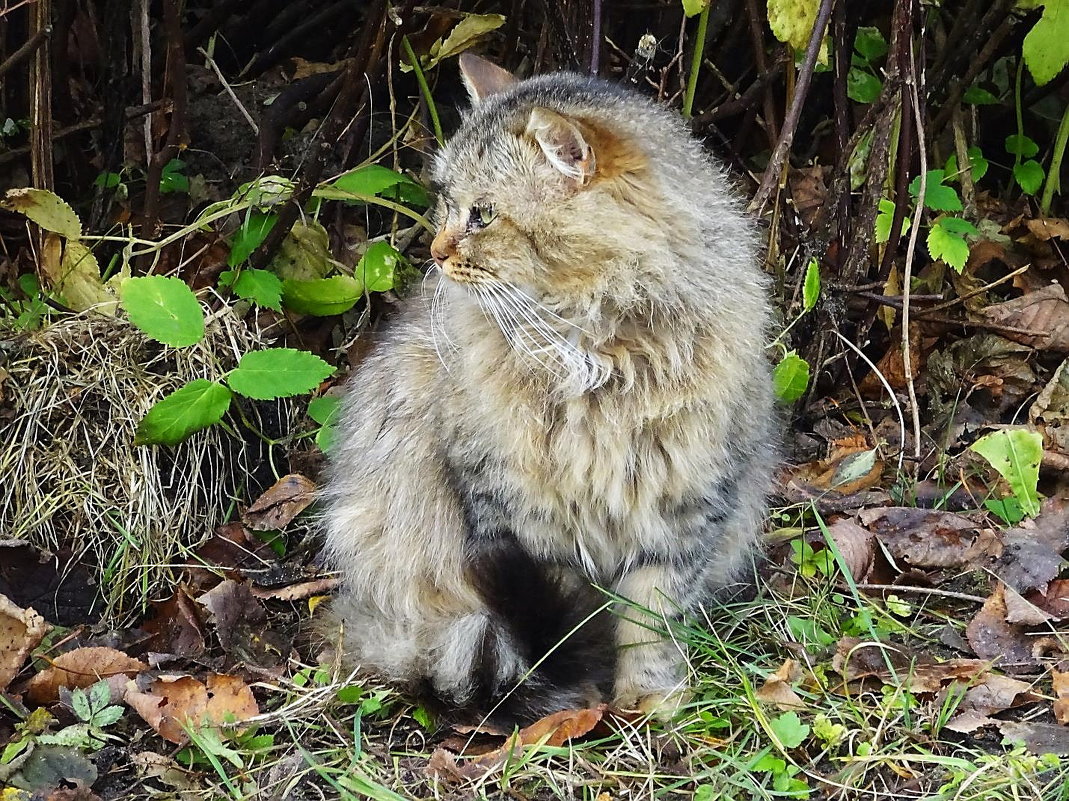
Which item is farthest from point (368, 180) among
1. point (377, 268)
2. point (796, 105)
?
point (796, 105)

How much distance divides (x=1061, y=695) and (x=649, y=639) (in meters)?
0.80

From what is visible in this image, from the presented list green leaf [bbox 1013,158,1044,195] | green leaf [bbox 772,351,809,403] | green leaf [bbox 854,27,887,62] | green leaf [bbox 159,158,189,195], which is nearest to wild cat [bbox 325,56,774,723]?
green leaf [bbox 772,351,809,403]

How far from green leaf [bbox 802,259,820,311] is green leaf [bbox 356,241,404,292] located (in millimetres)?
1155

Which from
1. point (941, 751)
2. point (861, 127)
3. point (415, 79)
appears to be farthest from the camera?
point (415, 79)

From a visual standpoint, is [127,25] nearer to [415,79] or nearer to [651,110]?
[415,79]

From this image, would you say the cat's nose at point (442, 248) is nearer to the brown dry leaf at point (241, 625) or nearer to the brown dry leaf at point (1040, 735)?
the brown dry leaf at point (241, 625)

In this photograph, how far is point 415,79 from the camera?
12.3ft

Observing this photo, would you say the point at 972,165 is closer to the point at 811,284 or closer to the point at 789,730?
the point at 811,284

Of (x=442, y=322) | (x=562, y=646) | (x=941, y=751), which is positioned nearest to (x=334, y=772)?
(x=562, y=646)

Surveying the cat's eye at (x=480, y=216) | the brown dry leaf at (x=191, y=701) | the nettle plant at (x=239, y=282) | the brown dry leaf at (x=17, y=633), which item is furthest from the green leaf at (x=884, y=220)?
the brown dry leaf at (x=17, y=633)

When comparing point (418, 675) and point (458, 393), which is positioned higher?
point (458, 393)

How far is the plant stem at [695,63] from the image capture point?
10.1ft

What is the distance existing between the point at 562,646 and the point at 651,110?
1.09m

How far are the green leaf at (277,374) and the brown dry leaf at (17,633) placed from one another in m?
0.68
